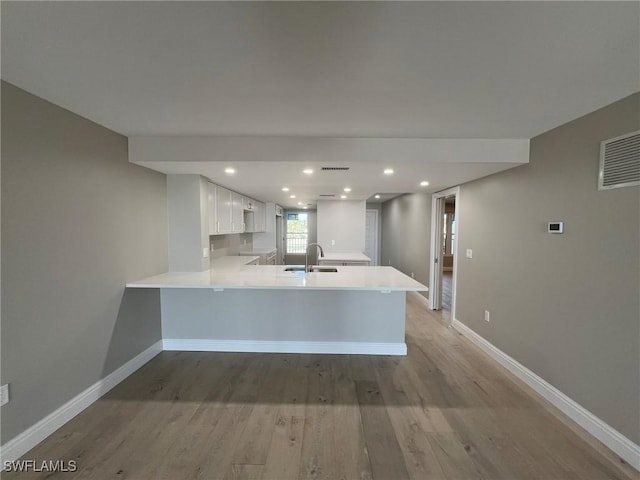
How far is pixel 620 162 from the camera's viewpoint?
168 cm

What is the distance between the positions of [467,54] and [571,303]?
2026 millimetres

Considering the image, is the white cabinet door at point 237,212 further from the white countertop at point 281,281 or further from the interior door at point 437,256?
the interior door at point 437,256

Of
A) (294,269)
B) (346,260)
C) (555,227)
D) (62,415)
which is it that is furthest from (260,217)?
(555,227)

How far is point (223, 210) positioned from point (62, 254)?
2.04 meters

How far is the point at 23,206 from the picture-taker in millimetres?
1598

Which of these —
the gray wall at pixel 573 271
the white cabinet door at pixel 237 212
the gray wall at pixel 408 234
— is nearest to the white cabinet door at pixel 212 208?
the white cabinet door at pixel 237 212

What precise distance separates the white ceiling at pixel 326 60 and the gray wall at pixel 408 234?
294 centimetres

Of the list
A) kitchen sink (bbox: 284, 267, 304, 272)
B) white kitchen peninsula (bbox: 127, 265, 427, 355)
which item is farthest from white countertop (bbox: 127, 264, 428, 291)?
kitchen sink (bbox: 284, 267, 304, 272)

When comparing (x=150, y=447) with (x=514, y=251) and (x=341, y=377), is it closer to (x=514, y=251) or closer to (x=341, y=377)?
(x=341, y=377)

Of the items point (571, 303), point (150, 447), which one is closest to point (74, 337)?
point (150, 447)

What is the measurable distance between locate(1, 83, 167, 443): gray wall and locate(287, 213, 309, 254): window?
591 centimetres

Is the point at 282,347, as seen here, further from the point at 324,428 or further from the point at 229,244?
the point at 229,244

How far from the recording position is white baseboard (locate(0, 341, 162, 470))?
1.57 metres

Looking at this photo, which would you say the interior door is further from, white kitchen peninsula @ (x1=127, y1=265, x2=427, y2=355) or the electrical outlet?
the electrical outlet
